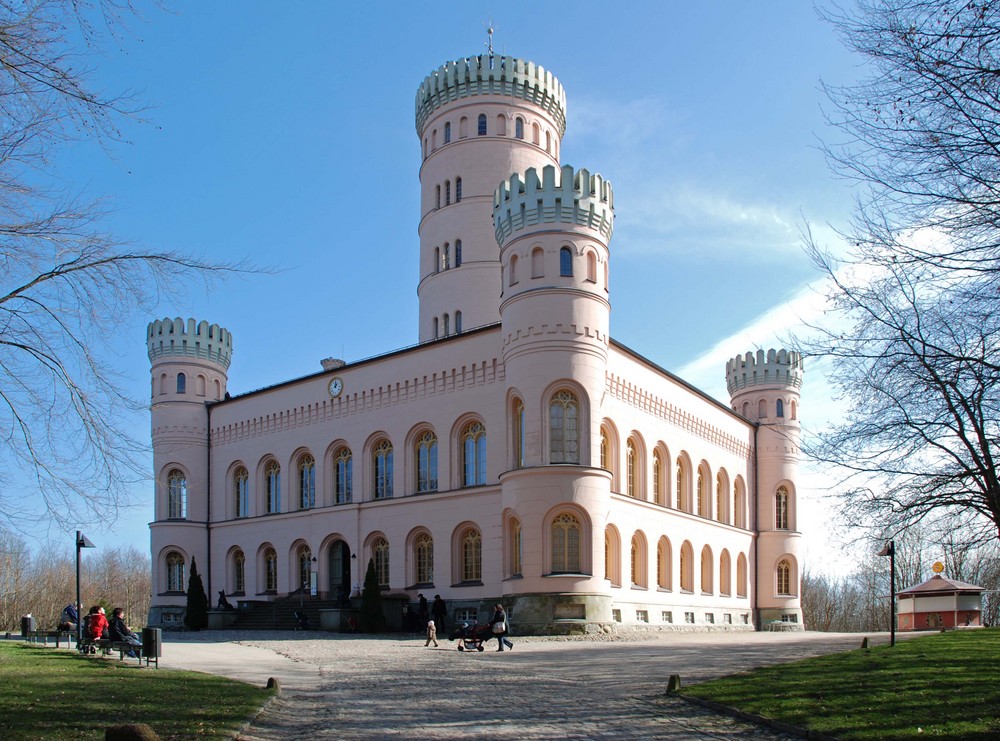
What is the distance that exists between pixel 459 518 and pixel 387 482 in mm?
4816

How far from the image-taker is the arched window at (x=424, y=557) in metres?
39.4

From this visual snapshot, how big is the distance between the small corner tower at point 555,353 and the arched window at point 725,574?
16.5 m

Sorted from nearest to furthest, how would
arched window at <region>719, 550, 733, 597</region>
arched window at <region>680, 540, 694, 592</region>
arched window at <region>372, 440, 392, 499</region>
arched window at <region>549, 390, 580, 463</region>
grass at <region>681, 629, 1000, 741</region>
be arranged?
grass at <region>681, 629, 1000, 741</region>, arched window at <region>549, 390, 580, 463</region>, arched window at <region>372, 440, 392, 499</region>, arched window at <region>680, 540, 694, 592</region>, arched window at <region>719, 550, 733, 597</region>

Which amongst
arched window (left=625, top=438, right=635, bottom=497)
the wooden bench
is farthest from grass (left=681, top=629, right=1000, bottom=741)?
arched window (left=625, top=438, right=635, bottom=497)

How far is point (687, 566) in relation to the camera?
4472 cm

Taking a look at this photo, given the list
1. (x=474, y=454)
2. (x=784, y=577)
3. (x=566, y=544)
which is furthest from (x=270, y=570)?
(x=784, y=577)

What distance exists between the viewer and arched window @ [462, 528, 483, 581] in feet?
125

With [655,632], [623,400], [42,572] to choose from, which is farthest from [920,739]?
[42,572]

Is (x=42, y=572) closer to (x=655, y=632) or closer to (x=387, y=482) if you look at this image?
(x=387, y=482)

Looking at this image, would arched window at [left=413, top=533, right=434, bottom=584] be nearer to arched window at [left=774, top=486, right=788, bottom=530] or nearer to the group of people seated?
the group of people seated

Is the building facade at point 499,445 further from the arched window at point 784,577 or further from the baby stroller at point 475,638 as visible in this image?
the baby stroller at point 475,638

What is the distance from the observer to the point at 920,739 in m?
11.8

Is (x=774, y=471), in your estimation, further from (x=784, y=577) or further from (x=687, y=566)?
(x=687, y=566)

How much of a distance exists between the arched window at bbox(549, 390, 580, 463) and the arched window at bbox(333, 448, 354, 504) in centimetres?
1196
